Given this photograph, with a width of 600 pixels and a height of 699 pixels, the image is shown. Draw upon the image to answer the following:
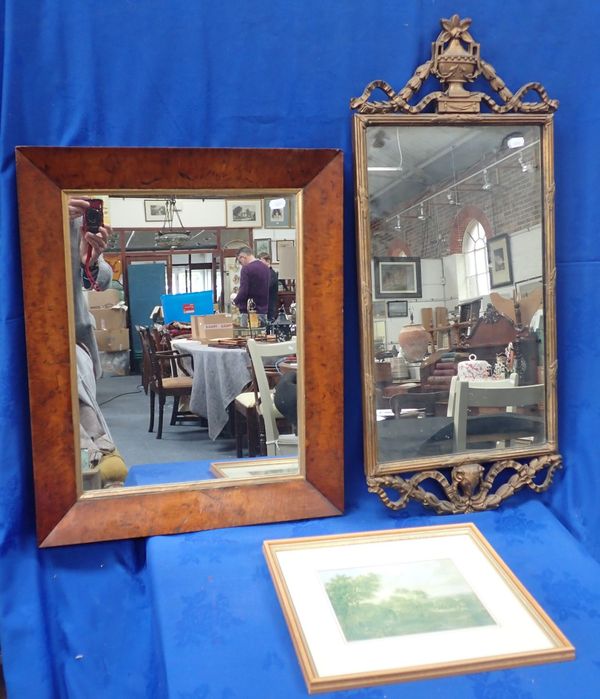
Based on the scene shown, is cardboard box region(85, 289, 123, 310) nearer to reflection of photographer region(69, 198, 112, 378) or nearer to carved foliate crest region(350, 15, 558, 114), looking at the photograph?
reflection of photographer region(69, 198, 112, 378)

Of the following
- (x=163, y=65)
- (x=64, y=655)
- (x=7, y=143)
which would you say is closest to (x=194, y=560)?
(x=64, y=655)

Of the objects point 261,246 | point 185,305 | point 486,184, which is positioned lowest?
point 185,305

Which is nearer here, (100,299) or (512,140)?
(100,299)

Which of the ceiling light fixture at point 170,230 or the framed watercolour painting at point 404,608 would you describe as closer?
the framed watercolour painting at point 404,608

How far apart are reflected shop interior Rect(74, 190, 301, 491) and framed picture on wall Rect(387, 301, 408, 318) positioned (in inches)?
7.7

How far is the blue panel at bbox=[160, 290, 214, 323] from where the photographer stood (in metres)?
1.39

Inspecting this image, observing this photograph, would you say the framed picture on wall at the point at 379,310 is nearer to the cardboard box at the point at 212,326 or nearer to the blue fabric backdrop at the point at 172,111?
the blue fabric backdrop at the point at 172,111

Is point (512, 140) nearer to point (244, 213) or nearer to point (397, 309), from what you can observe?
point (397, 309)

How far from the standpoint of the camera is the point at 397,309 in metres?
1.44

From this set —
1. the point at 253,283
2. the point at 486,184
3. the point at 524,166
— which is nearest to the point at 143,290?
the point at 253,283

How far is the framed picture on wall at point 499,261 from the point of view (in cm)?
147

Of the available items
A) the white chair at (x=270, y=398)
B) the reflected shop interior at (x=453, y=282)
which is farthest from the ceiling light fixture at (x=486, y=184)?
the white chair at (x=270, y=398)

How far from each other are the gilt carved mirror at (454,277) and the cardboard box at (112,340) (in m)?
0.47

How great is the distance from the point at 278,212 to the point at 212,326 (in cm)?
26
